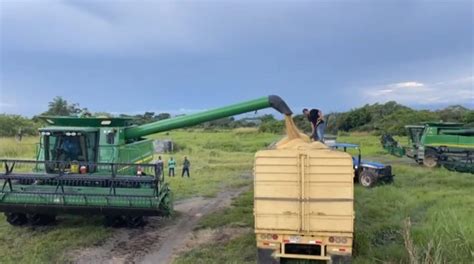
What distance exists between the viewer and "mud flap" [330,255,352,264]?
267 inches

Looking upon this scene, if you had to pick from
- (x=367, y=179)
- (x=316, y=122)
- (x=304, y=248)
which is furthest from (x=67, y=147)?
(x=367, y=179)

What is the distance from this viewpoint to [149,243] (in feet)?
29.6

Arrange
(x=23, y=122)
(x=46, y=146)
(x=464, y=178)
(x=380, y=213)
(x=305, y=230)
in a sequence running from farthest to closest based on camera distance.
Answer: (x=23, y=122)
(x=464, y=178)
(x=380, y=213)
(x=46, y=146)
(x=305, y=230)

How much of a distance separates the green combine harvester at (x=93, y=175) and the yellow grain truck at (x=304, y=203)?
295cm

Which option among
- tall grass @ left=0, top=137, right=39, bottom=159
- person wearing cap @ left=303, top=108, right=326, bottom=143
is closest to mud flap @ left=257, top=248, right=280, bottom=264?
person wearing cap @ left=303, top=108, right=326, bottom=143

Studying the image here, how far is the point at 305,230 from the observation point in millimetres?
6875

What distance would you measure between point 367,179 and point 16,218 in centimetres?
1243

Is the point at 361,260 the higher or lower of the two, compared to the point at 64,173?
lower

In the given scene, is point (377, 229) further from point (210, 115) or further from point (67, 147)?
point (67, 147)

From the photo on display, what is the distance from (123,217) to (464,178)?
14.8m

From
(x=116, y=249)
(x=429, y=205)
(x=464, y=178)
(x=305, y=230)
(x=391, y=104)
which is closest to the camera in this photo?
(x=305, y=230)

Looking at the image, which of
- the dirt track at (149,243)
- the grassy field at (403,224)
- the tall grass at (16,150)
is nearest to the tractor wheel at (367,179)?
the grassy field at (403,224)

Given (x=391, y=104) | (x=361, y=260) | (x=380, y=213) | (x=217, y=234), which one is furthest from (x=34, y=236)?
(x=391, y=104)

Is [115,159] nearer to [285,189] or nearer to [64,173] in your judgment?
[64,173]
